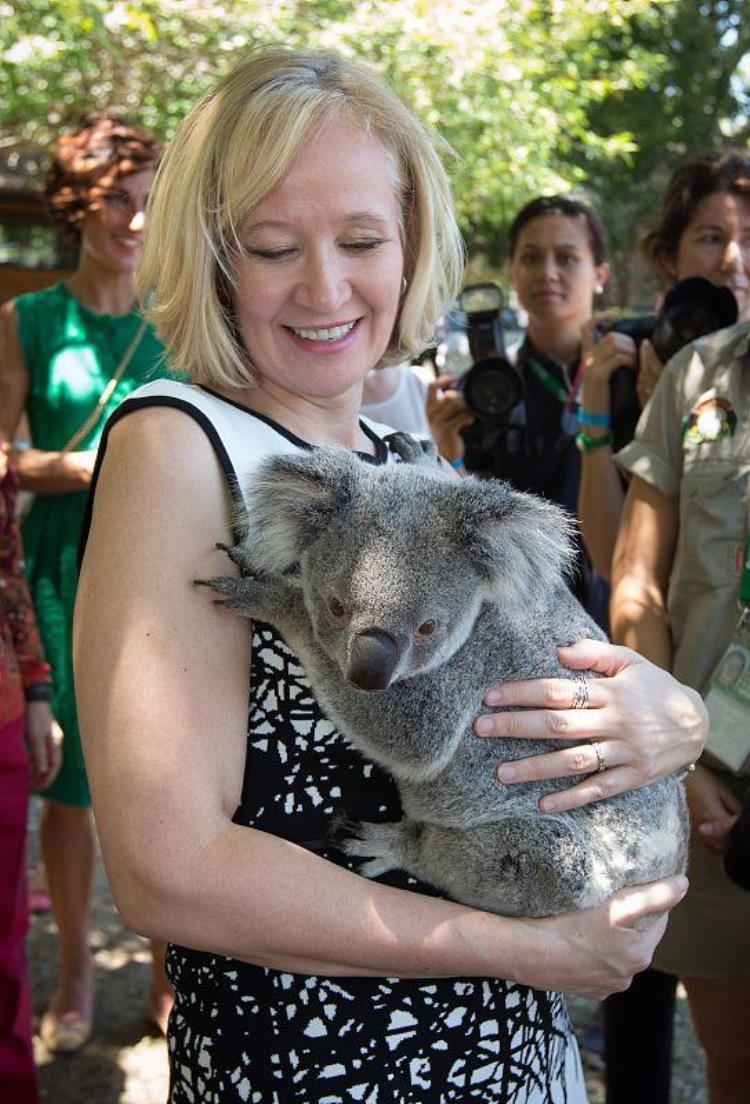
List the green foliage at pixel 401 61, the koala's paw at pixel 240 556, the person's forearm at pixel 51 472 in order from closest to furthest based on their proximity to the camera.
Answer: the koala's paw at pixel 240 556 < the person's forearm at pixel 51 472 < the green foliage at pixel 401 61

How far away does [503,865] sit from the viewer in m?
1.41

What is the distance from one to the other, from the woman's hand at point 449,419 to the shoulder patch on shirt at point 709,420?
109 cm

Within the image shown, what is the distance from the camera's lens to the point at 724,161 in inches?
114

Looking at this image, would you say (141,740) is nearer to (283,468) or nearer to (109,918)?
(283,468)

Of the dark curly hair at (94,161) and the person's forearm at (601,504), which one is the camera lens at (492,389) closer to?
the person's forearm at (601,504)

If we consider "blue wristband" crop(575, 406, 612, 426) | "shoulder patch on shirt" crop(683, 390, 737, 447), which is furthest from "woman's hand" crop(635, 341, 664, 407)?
"shoulder patch on shirt" crop(683, 390, 737, 447)

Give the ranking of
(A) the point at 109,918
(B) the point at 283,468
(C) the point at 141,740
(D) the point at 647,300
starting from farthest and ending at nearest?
1. (D) the point at 647,300
2. (A) the point at 109,918
3. (B) the point at 283,468
4. (C) the point at 141,740

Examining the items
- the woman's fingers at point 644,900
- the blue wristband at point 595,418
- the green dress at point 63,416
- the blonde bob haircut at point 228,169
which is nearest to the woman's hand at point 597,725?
the woman's fingers at point 644,900

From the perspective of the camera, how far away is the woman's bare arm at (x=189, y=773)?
3.90ft

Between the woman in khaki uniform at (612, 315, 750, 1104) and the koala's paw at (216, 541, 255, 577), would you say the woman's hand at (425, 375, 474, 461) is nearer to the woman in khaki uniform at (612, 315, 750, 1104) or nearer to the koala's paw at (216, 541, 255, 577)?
the woman in khaki uniform at (612, 315, 750, 1104)

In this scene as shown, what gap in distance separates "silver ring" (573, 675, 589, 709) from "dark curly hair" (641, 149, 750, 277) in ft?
6.42

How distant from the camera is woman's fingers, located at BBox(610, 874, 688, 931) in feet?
4.57

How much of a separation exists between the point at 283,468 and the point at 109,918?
10.6 ft

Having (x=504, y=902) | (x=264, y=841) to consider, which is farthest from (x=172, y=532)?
(x=504, y=902)
